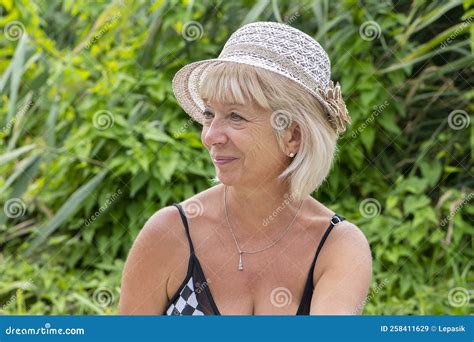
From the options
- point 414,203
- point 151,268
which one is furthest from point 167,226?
point 414,203

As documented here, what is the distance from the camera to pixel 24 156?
4.16 metres

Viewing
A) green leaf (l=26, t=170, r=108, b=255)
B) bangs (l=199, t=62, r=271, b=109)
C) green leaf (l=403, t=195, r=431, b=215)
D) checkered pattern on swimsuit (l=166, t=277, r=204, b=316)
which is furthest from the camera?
green leaf (l=26, t=170, r=108, b=255)

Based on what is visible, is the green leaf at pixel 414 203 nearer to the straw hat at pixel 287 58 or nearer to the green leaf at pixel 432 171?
the green leaf at pixel 432 171

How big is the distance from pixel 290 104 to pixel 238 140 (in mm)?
157

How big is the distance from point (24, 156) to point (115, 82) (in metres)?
0.59

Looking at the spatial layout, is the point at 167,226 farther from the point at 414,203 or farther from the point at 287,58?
the point at 414,203

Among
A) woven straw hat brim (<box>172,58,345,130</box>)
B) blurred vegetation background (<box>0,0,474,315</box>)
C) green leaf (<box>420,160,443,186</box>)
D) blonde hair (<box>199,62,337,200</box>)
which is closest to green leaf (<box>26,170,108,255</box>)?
blurred vegetation background (<box>0,0,474,315</box>)

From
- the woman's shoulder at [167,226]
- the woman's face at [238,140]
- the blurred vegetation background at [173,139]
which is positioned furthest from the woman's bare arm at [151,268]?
the blurred vegetation background at [173,139]

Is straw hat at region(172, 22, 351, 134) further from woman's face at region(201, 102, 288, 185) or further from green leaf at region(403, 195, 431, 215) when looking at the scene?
green leaf at region(403, 195, 431, 215)

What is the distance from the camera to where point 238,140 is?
2094 millimetres

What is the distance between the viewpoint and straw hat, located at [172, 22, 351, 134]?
209 cm

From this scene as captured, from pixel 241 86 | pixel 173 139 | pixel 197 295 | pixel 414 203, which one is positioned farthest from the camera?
pixel 173 139

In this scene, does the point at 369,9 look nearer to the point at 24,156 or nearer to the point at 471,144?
the point at 471,144

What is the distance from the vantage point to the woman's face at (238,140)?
2086mm
